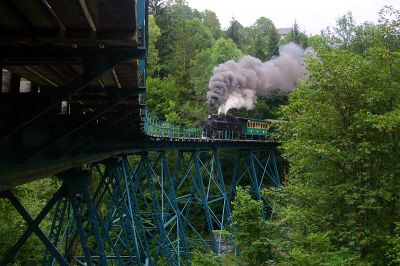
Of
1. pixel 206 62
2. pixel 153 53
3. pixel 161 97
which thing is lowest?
pixel 161 97

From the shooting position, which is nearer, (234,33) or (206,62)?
(206,62)

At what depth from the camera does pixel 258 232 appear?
9.69 m

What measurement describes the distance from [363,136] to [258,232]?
3.85 meters

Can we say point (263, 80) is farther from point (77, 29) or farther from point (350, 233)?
point (77, 29)

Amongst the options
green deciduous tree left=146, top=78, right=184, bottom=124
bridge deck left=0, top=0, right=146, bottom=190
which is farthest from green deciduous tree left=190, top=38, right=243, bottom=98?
bridge deck left=0, top=0, right=146, bottom=190

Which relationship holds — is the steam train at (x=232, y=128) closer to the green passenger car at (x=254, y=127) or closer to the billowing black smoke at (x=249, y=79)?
the green passenger car at (x=254, y=127)

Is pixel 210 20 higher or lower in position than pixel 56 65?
higher

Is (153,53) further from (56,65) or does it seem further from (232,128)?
(56,65)

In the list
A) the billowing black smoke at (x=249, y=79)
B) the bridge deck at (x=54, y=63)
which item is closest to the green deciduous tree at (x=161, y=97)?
the billowing black smoke at (x=249, y=79)

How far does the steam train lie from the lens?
26.5 m

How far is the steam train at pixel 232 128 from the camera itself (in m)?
26.5

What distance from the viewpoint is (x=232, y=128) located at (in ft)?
90.7

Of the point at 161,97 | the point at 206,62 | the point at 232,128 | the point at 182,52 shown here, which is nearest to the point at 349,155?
the point at 232,128

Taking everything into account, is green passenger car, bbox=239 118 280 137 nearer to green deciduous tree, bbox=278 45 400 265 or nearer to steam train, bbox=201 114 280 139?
steam train, bbox=201 114 280 139
